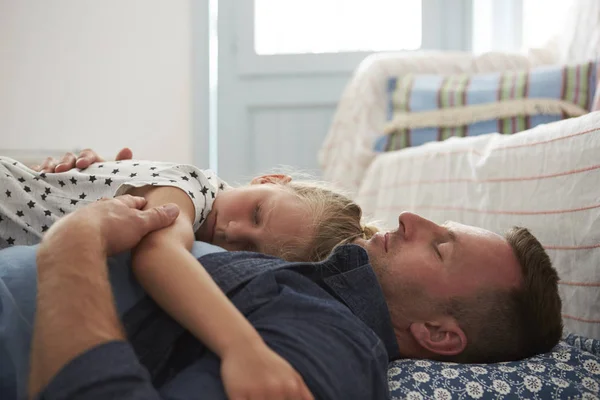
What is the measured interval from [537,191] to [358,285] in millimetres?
690

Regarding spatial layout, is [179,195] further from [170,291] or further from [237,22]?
[237,22]

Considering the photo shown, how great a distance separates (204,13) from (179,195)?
8.31 ft

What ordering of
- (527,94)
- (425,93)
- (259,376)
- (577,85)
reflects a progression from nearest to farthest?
1. (259,376)
2. (577,85)
3. (527,94)
4. (425,93)

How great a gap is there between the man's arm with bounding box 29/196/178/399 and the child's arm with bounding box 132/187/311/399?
68 millimetres

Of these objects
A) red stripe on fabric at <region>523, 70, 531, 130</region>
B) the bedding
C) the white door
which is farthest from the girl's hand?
the white door

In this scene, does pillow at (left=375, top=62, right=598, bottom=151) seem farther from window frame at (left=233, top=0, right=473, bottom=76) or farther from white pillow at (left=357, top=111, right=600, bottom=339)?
window frame at (left=233, top=0, right=473, bottom=76)

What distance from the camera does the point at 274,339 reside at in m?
0.70

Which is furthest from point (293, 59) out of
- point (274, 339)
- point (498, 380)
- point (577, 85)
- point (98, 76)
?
point (274, 339)

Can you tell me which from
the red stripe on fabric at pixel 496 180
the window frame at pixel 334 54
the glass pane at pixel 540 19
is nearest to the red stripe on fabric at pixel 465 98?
the red stripe on fabric at pixel 496 180

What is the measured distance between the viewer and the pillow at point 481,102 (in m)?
2.00

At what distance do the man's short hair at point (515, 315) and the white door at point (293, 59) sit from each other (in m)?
2.30

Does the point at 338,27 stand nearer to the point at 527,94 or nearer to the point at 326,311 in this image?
the point at 527,94

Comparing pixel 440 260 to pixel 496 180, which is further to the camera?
pixel 496 180

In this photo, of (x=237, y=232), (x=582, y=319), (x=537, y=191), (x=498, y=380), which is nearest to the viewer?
(x=498, y=380)
